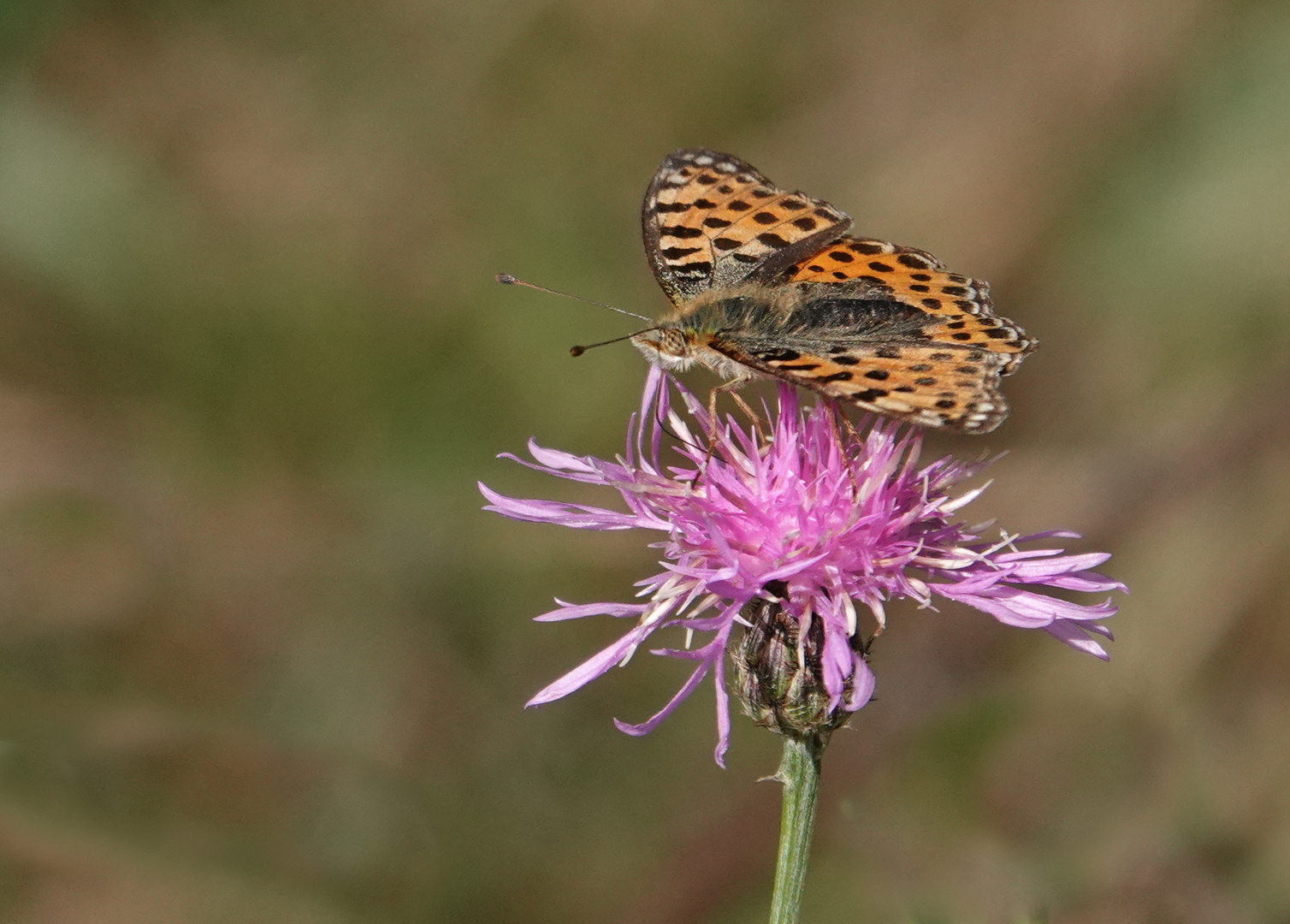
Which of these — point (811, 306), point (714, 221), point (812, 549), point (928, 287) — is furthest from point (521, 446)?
point (812, 549)

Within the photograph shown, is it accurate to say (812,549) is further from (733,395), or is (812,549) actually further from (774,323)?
(774,323)

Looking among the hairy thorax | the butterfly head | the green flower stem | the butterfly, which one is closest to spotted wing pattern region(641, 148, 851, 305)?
the butterfly

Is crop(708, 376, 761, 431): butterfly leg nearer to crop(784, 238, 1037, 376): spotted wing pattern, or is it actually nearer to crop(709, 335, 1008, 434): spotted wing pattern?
crop(709, 335, 1008, 434): spotted wing pattern

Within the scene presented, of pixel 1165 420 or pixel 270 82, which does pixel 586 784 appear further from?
pixel 270 82

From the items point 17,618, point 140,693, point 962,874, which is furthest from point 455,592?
point 962,874

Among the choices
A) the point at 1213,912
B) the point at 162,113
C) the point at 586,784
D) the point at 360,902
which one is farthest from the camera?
the point at 162,113

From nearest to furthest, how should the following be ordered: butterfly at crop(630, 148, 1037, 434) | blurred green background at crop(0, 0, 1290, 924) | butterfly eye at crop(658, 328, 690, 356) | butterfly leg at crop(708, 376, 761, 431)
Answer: butterfly at crop(630, 148, 1037, 434) → butterfly leg at crop(708, 376, 761, 431) → butterfly eye at crop(658, 328, 690, 356) → blurred green background at crop(0, 0, 1290, 924)

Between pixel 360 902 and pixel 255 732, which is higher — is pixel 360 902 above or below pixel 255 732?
below
